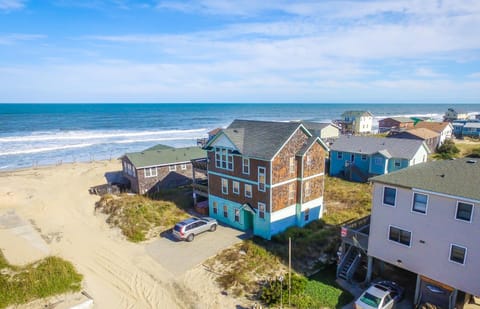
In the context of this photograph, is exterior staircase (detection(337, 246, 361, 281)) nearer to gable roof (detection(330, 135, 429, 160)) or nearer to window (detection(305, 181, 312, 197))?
window (detection(305, 181, 312, 197))

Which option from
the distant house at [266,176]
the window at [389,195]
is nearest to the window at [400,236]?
the window at [389,195]

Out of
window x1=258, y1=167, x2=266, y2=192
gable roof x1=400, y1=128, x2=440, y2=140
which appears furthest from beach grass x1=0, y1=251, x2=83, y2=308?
gable roof x1=400, y1=128, x2=440, y2=140

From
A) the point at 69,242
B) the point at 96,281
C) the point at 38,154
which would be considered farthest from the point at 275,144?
the point at 38,154

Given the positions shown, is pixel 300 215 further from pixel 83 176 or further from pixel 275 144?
pixel 83 176

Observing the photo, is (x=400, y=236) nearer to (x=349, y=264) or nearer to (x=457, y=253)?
(x=457, y=253)

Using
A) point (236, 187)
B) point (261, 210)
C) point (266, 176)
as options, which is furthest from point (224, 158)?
point (261, 210)

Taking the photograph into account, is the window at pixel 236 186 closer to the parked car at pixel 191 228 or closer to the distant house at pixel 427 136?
the parked car at pixel 191 228
